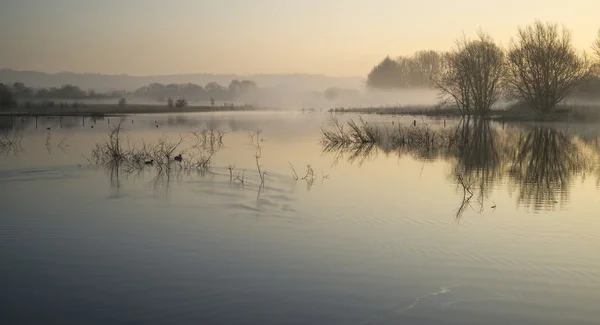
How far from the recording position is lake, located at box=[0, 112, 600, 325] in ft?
24.9

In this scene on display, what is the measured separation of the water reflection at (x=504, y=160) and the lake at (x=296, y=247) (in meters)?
0.20

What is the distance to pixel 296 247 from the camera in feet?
35.2

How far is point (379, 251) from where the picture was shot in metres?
10.5

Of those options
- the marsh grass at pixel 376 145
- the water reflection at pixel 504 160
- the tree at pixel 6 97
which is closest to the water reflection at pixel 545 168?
the water reflection at pixel 504 160

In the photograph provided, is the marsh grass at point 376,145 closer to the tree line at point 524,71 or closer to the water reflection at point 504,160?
the water reflection at point 504,160

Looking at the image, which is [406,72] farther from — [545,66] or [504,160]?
[504,160]

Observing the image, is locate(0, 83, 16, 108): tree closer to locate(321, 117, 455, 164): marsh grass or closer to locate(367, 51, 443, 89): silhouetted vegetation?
locate(321, 117, 455, 164): marsh grass

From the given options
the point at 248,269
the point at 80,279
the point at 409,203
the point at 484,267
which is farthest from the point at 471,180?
the point at 80,279

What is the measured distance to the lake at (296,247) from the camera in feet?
24.9

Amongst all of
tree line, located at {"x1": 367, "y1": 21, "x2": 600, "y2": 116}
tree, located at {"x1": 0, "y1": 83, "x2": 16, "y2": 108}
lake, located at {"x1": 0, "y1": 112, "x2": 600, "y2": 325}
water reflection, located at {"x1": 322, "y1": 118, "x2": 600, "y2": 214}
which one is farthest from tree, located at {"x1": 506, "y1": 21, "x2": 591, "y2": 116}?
tree, located at {"x1": 0, "y1": 83, "x2": 16, "y2": 108}

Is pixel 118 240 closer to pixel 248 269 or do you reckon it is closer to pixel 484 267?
pixel 248 269

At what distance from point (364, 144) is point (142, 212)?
25097 millimetres

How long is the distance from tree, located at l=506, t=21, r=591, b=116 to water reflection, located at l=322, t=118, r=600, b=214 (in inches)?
747

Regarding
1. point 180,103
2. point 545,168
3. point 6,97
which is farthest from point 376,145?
point 180,103
